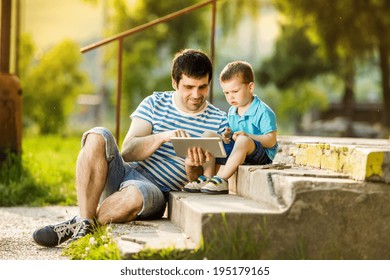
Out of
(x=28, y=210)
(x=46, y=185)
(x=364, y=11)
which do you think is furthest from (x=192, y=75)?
(x=364, y=11)

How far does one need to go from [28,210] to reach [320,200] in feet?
11.4

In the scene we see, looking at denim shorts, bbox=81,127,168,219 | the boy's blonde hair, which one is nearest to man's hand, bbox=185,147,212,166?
denim shorts, bbox=81,127,168,219

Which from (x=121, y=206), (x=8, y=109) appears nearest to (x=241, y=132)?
(x=121, y=206)

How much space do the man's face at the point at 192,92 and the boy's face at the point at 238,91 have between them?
0.26 m

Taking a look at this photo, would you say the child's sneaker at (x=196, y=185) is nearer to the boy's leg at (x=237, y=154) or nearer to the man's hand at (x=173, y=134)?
the boy's leg at (x=237, y=154)

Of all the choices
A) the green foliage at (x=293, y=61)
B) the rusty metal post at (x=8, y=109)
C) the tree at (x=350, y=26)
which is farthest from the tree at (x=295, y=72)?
the rusty metal post at (x=8, y=109)

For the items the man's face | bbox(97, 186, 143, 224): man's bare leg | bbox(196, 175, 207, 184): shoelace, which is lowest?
bbox(97, 186, 143, 224): man's bare leg

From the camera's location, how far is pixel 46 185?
7.74 m

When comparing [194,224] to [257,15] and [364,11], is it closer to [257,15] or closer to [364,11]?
A: [364,11]

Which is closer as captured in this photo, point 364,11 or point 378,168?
point 378,168

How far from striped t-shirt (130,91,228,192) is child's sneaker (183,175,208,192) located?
0.15 meters

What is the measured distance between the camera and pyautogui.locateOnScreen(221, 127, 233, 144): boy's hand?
496 cm

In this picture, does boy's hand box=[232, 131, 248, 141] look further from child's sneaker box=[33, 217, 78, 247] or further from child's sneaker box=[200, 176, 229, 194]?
child's sneaker box=[33, 217, 78, 247]

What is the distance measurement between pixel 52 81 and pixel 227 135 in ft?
58.8
